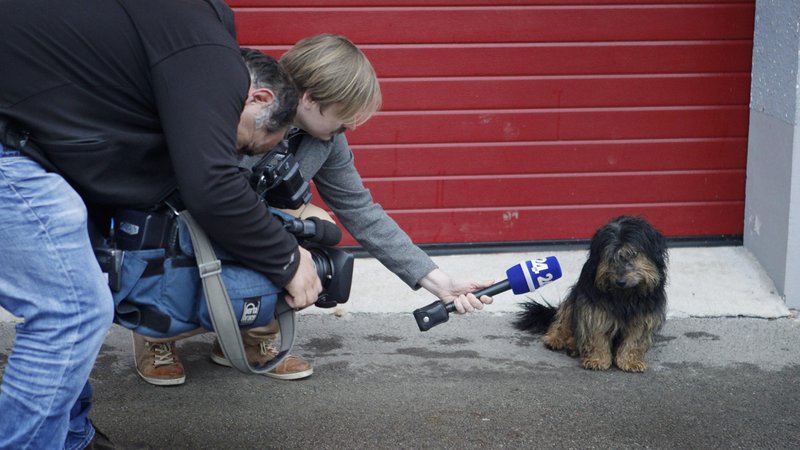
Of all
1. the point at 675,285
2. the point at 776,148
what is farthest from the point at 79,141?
the point at 776,148

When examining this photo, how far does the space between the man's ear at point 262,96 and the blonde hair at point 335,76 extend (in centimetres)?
36

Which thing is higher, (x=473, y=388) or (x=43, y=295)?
(x=43, y=295)

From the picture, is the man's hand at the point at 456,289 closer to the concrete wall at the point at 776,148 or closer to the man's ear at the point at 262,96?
the man's ear at the point at 262,96

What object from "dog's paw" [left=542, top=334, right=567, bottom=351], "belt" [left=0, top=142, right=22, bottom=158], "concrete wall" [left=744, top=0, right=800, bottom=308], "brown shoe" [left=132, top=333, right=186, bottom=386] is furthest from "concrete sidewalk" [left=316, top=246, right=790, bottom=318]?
"belt" [left=0, top=142, right=22, bottom=158]

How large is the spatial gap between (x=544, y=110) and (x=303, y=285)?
9.92 feet

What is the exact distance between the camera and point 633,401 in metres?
4.15

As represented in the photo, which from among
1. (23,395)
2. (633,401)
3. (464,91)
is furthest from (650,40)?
(23,395)

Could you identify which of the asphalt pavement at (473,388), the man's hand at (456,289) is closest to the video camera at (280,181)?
the man's hand at (456,289)

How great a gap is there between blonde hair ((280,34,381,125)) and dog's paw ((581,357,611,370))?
1.86 metres

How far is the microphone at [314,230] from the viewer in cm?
→ 316

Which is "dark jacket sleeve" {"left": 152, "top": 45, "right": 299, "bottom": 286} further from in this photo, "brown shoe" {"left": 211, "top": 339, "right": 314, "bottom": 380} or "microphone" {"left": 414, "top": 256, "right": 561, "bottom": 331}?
"brown shoe" {"left": 211, "top": 339, "right": 314, "bottom": 380}

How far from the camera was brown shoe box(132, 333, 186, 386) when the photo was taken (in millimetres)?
4211

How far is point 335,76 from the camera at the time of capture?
3.17 meters

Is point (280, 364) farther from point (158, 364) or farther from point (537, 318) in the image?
point (537, 318)
